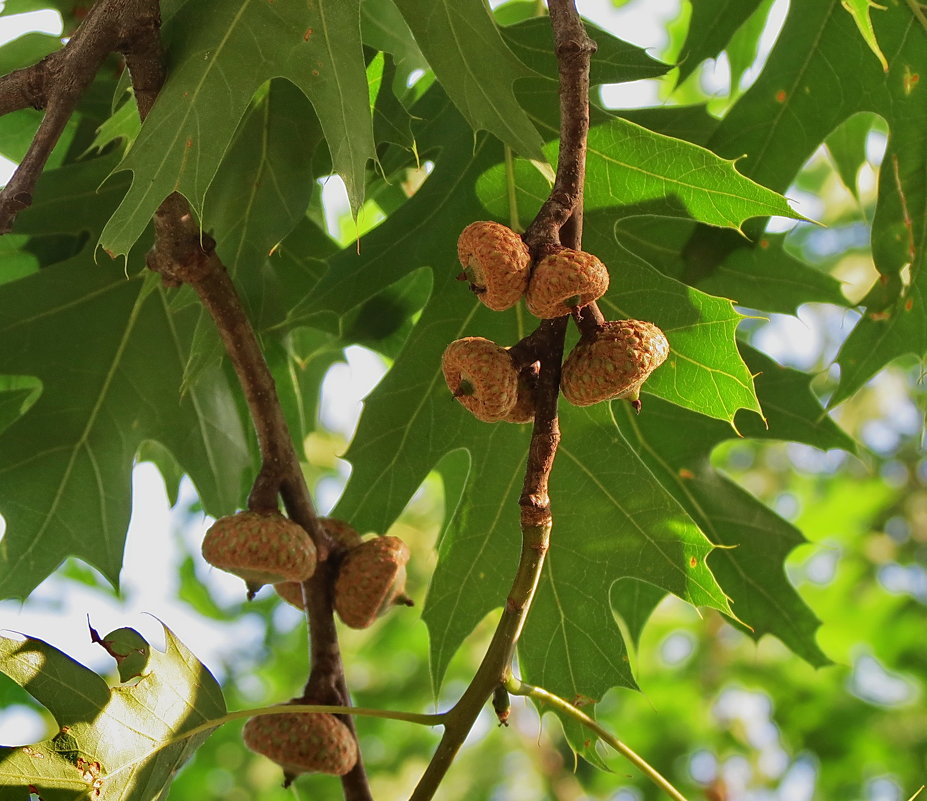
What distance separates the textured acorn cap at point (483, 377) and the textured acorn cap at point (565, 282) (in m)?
0.08

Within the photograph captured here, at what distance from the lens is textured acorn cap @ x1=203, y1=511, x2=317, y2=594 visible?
1452 mm

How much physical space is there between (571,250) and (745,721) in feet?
11.6

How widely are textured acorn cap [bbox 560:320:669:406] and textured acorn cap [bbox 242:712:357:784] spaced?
0.61 meters

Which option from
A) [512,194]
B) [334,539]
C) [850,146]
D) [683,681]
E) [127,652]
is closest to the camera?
[127,652]

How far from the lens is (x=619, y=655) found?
170 centimetres

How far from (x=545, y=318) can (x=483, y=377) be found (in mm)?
108

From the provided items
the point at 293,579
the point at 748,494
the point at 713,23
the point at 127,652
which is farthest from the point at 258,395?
the point at 713,23

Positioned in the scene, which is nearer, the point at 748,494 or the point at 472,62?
the point at 472,62

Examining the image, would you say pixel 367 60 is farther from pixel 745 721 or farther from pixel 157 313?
pixel 745 721

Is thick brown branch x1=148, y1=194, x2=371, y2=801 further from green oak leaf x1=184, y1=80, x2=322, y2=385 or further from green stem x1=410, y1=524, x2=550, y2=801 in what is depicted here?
green stem x1=410, y1=524, x2=550, y2=801

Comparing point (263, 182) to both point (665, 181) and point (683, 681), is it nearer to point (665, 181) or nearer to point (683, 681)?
point (665, 181)

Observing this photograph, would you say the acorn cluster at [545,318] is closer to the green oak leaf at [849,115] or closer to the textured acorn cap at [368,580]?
the textured acorn cap at [368,580]

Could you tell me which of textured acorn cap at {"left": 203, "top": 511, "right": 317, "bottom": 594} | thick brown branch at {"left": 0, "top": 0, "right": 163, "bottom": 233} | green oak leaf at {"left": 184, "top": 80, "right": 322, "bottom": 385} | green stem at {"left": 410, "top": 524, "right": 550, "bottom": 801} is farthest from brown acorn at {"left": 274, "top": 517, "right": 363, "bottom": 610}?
thick brown branch at {"left": 0, "top": 0, "right": 163, "bottom": 233}

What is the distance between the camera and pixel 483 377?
121 centimetres
